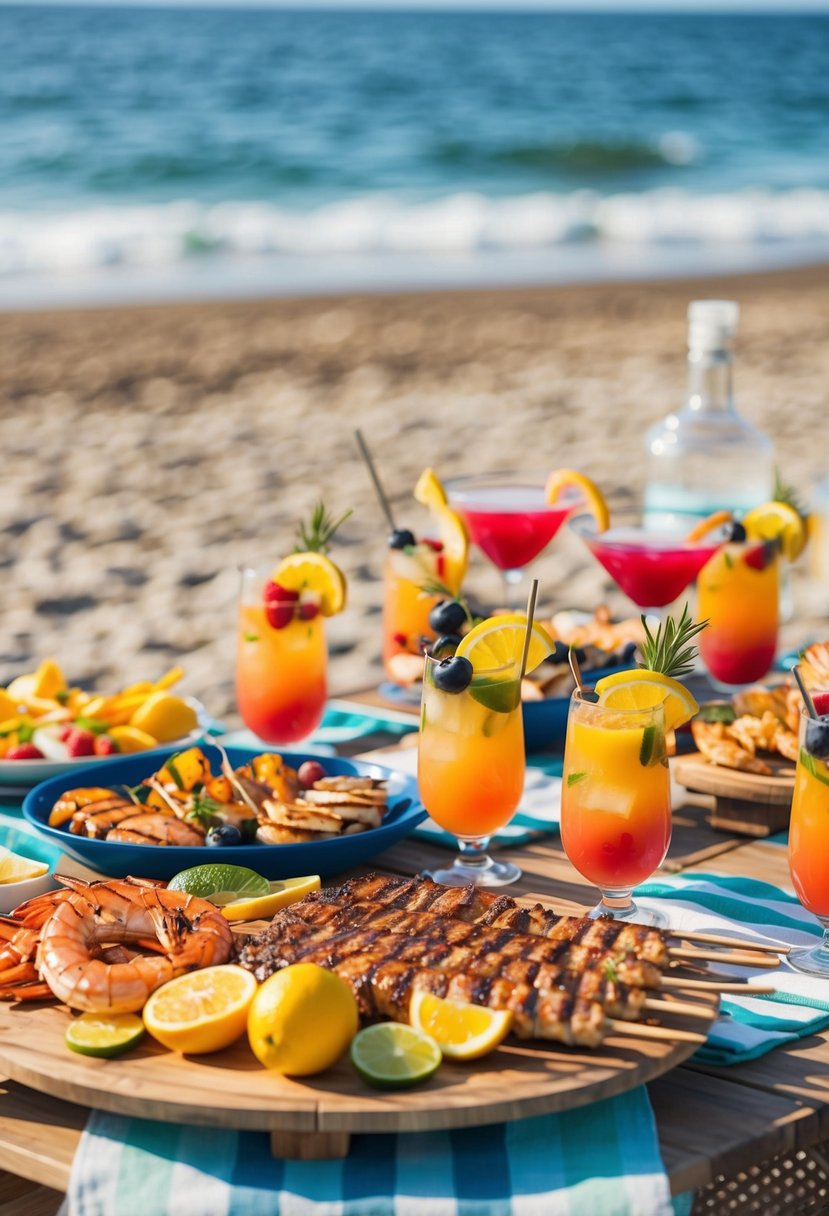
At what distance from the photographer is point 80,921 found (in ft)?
6.47

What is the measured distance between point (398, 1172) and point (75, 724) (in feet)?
4.89

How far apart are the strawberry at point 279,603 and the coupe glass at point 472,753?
2.23 ft

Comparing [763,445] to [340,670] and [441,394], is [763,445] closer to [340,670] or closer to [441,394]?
[340,670]

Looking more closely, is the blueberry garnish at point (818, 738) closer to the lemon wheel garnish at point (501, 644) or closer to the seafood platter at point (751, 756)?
the lemon wheel garnish at point (501, 644)

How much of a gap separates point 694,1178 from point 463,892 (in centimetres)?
51

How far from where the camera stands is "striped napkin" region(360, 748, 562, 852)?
2.63 meters

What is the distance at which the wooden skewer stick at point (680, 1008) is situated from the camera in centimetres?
182

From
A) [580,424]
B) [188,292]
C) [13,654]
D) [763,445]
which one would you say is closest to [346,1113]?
[763,445]

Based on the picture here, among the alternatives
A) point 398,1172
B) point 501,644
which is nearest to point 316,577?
point 501,644

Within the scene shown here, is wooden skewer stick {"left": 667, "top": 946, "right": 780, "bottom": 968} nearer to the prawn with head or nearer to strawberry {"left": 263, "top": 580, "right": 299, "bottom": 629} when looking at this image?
the prawn with head

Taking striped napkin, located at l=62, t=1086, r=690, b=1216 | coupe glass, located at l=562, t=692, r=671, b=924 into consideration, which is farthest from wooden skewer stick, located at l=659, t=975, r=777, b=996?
coupe glass, located at l=562, t=692, r=671, b=924

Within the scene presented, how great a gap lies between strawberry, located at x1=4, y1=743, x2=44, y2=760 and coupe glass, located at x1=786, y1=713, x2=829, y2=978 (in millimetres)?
1412

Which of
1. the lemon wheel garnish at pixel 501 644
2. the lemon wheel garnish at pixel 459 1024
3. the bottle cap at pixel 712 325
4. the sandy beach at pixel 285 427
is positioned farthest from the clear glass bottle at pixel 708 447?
the lemon wheel garnish at pixel 459 1024

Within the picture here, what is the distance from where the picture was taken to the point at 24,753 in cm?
288
